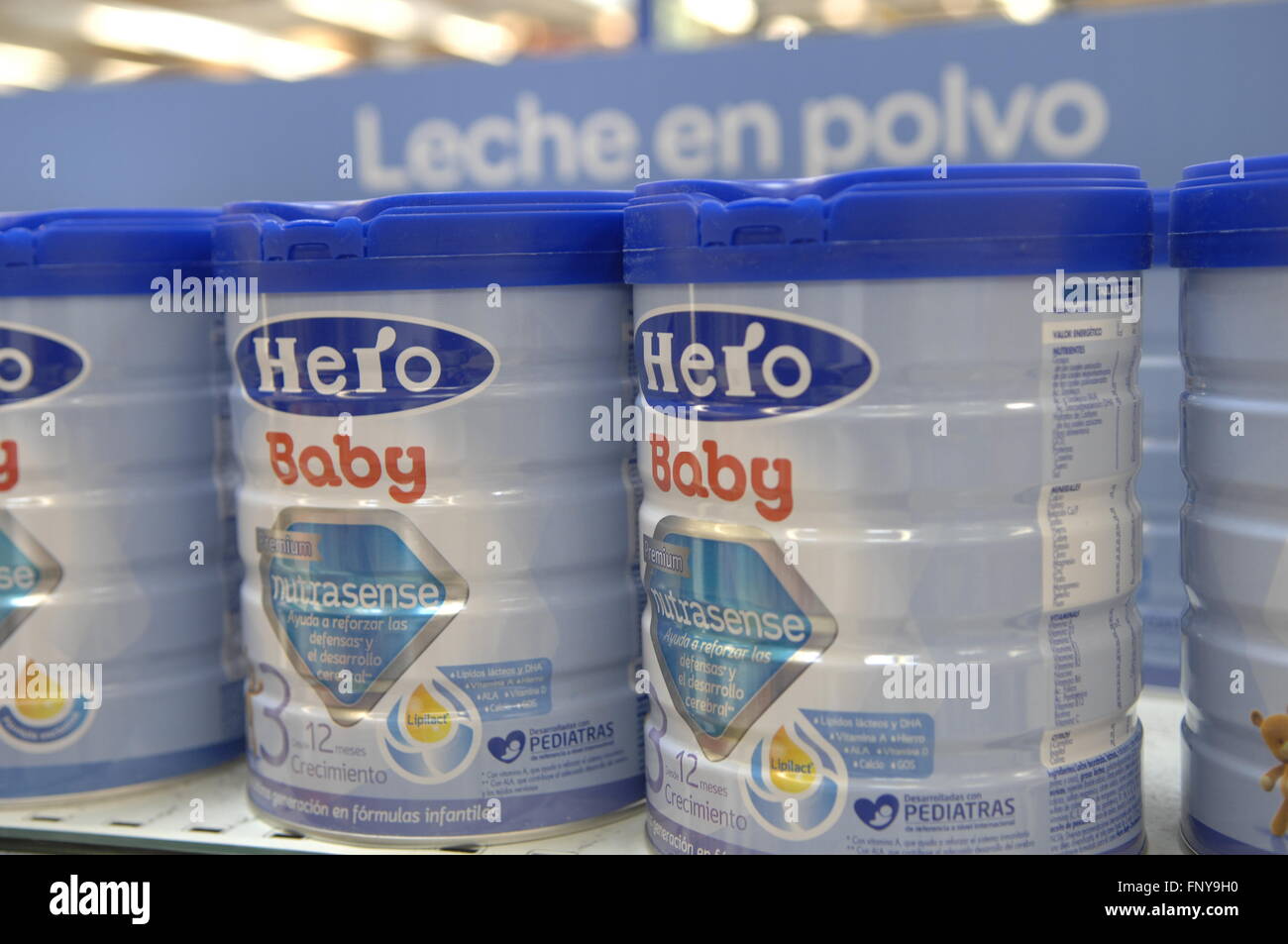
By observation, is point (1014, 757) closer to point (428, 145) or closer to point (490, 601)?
point (490, 601)

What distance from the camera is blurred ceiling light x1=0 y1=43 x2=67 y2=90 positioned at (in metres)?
6.24

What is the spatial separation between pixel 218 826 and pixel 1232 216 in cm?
96

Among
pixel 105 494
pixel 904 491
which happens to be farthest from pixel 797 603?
pixel 105 494

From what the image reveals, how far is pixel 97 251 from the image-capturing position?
126 cm

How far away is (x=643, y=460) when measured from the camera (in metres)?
1.14

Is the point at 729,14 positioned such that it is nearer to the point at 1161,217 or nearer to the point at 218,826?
the point at 1161,217

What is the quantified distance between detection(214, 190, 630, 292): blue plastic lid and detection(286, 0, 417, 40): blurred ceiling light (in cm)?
523

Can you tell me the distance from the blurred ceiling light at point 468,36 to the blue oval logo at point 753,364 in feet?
18.1

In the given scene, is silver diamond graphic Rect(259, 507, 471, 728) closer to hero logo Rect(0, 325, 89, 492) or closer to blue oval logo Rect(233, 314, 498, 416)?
blue oval logo Rect(233, 314, 498, 416)

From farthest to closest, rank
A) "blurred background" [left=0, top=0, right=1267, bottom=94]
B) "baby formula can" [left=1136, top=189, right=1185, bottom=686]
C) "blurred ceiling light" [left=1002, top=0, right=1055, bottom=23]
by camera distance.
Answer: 1. "blurred background" [left=0, top=0, right=1267, bottom=94]
2. "blurred ceiling light" [left=1002, top=0, right=1055, bottom=23]
3. "baby formula can" [left=1136, top=189, right=1185, bottom=686]

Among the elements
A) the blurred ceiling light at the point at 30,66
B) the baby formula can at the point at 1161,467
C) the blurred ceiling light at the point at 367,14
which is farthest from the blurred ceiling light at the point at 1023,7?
the blurred ceiling light at the point at 30,66

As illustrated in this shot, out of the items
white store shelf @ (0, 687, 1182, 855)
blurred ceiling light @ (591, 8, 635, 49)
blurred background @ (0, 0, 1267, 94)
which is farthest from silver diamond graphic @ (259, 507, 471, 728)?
blurred ceiling light @ (591, 8, 635, 49)

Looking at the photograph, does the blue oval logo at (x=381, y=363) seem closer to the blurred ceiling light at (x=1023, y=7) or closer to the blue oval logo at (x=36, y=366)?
the blue oval logo at (x=36, y=366)

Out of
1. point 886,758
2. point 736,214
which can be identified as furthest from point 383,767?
point 736,214
